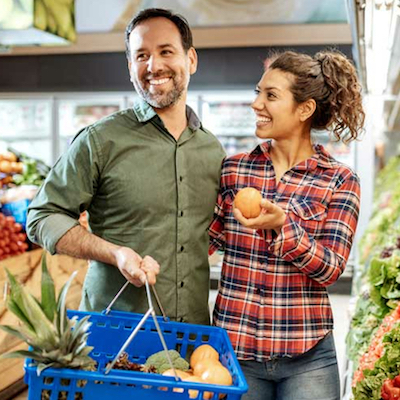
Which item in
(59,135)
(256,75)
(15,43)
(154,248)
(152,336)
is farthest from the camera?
(59,135)

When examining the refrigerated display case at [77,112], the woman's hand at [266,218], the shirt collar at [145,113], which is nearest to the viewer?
the woman's hand at [266,218]

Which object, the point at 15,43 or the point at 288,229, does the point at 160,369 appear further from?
the point at 15,43

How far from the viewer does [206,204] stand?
7.27 feet

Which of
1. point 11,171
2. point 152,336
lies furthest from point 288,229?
point 11,171

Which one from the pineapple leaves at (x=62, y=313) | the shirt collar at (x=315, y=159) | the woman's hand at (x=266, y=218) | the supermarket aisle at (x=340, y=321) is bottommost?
the supermarket aisle at (x=340, y=321)

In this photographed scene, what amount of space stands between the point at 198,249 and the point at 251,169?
32 centimetres

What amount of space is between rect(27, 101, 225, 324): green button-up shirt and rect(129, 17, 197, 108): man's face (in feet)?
0.23

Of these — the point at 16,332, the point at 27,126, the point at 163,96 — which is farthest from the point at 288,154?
the point at 27,126

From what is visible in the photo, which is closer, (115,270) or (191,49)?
(115,270)

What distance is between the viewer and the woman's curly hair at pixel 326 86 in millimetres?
2113

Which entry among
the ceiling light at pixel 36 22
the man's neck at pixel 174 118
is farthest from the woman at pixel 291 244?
the ceiling light at pixel 36 22

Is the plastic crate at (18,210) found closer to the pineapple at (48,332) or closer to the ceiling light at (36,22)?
the ceiling light at (36,22)

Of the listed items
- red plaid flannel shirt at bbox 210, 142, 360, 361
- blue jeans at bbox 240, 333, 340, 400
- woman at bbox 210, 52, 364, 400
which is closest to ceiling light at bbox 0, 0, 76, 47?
woman at bbox 210, 52, 364, 400

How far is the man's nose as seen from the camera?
2143 millimetres
